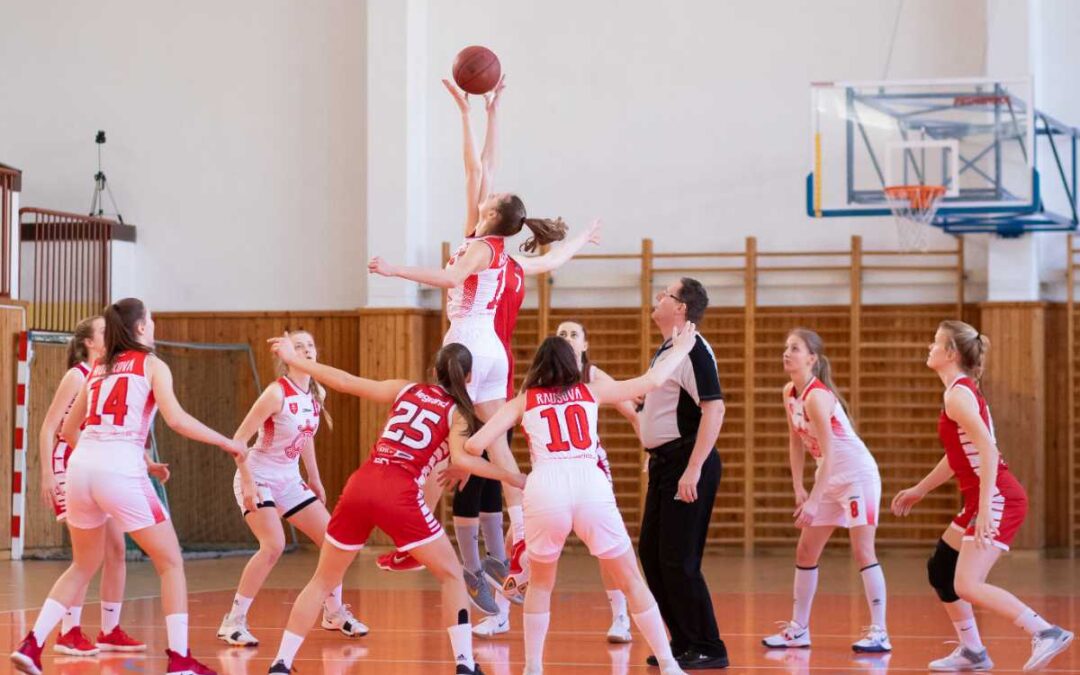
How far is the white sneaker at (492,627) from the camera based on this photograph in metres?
7.29

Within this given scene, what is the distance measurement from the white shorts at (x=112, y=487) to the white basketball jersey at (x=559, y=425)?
4.96ft

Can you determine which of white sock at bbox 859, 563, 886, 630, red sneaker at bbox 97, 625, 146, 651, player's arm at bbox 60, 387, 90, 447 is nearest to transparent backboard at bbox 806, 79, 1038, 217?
white sock at bbox 859, 563, 886, 630

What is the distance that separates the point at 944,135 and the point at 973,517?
5585mm

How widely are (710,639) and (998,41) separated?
27.1 feet

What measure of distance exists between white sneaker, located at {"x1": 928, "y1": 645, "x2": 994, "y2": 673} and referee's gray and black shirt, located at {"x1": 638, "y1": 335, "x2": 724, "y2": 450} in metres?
1.44

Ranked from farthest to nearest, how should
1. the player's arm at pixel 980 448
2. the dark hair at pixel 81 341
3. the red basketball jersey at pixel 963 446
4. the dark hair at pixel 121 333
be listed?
the dark hair at pixel 81 341 → the red basketball jersey at pixel 963 446 → the player's arm at pixel 980 448 → the dark hair at pixel 121 333

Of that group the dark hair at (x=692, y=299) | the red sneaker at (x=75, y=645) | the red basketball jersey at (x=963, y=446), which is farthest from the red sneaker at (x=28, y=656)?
the red basketball jersey at (x=963, y=446)

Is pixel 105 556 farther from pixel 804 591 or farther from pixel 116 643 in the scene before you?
pixel 804 591

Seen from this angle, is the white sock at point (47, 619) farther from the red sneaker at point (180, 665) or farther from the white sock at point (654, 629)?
the white sock at point (654, 629)

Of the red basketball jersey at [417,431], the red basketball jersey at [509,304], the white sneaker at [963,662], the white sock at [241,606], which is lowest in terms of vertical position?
the white sneaker at [963,662]

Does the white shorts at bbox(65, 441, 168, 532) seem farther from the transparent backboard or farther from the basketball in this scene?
the transparent backboard

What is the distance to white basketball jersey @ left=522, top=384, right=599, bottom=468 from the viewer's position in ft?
17.5

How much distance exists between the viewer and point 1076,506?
1263 cm

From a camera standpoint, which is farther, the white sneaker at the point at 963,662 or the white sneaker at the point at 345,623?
the white sneaker at the point at 345,623
